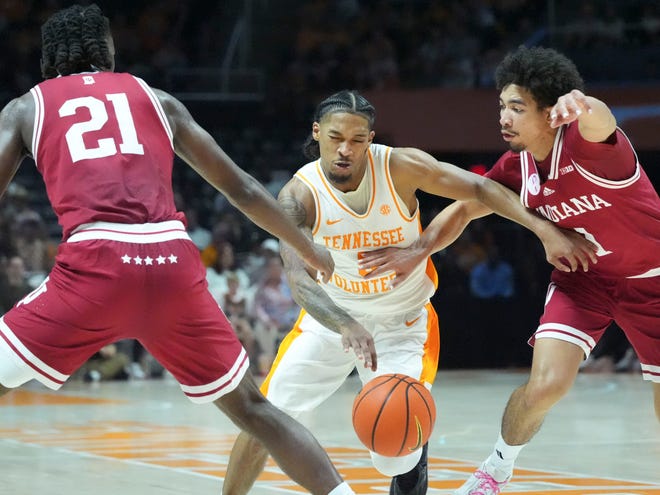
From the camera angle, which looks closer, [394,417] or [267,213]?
[267,213]

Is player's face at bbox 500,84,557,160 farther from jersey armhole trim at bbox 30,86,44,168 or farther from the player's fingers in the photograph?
jersey armhole trim at bbox 30,86,44,168

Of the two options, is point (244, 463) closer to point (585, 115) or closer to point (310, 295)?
point (310, 295)

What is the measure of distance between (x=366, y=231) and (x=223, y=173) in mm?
1480

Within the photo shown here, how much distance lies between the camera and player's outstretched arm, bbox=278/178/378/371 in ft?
16.9

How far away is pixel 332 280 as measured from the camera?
6.27 m

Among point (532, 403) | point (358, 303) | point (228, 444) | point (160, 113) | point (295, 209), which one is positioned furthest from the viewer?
point (228, 444)

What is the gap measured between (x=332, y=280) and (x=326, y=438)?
11.5 feet

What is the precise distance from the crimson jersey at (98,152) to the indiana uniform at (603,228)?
6.90 feet

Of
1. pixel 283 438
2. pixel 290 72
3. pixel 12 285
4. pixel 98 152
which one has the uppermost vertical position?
pixel 98 152

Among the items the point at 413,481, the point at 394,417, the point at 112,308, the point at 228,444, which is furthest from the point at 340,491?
the point at 228,444

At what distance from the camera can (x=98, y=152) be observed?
456 centimetres

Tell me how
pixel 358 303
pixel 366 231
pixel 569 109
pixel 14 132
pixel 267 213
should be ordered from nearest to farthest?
pixel 14 132 < pixel 267 213 < pixel 569 109 < pixel 366 231 < pixel 358 303

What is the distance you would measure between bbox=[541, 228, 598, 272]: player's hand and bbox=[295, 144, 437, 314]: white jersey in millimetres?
667

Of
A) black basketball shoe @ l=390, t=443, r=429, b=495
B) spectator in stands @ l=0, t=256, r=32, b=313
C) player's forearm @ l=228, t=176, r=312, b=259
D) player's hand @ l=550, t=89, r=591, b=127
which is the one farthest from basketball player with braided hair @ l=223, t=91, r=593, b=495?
spectator in stands @ l=0, t=256, r=32, b=313
